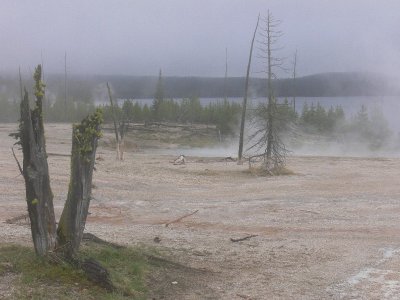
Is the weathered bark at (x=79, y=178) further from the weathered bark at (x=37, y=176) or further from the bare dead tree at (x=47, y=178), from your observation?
the weathered bark at (x=37, y=176)

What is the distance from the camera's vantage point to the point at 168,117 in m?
65.4

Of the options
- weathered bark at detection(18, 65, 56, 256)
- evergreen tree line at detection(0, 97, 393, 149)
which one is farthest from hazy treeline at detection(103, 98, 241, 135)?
weathered bark at detection(18, 65, 56, 256)

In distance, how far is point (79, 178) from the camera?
9.88 metres

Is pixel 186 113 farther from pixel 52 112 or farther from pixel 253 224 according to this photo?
pixel 253 224

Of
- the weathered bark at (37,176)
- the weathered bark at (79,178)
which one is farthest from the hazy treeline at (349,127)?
the weathered bark at (37,176)

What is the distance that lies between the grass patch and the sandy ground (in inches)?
22.8

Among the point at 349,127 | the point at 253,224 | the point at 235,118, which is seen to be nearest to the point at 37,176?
the point at 253,224

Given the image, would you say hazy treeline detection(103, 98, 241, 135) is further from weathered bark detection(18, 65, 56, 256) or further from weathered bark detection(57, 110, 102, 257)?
weathered bark detection(18, 65, 56, 256)

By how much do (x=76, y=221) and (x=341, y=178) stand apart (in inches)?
685

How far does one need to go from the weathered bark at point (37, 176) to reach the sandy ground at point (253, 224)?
78.7 inches

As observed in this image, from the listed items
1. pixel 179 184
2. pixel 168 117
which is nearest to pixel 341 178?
pixel 179 184

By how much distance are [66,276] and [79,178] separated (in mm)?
1595

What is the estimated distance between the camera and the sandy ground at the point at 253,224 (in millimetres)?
10938

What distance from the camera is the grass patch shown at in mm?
8750
